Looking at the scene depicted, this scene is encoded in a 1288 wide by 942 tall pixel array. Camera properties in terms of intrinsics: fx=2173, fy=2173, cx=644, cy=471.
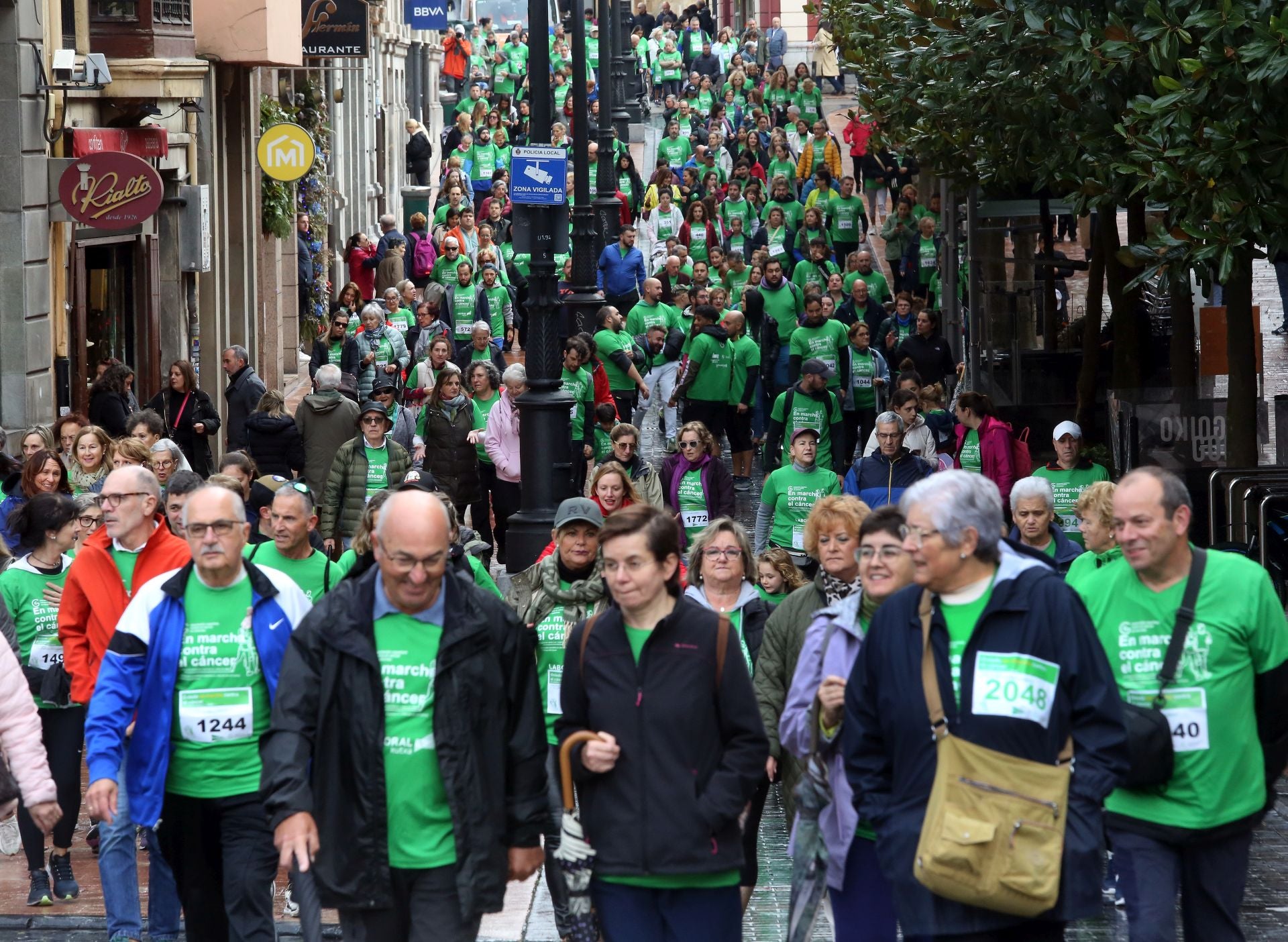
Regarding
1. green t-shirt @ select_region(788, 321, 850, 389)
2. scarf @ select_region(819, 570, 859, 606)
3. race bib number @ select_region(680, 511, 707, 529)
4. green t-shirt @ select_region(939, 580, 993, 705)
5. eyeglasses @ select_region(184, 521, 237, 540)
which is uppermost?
green t-shirt @ select_region(788, 321, 850, 389)

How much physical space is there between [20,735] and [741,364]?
14.0 m

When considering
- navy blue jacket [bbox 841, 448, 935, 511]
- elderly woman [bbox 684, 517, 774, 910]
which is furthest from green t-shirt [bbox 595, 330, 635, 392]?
elderly woman [bbox 684, 517, 774, 910]

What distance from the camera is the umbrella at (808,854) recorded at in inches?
263

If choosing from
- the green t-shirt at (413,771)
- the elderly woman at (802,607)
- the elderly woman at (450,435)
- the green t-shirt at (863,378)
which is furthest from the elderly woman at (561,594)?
the green t-shirt at (863,378)

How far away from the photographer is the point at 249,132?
2819 centimetres

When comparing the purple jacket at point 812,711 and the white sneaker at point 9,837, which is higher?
the purple jacket at point 812,711

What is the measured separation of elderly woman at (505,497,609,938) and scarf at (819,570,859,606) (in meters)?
0.81

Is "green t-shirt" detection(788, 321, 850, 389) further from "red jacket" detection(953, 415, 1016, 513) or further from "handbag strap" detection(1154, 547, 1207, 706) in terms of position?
"handbag strap" detection(1154, 547, 1207, 706)

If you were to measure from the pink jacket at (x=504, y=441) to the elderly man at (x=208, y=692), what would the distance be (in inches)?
359

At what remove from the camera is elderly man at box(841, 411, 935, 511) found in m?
13.1

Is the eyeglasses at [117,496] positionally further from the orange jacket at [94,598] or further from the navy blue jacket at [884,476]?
the navy blue jacket at [884,476]

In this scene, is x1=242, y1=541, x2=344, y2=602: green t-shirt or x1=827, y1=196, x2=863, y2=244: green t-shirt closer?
x1=242, y1=541, x2=344, y2=602: green t-shirt

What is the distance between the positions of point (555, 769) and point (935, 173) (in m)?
14.3

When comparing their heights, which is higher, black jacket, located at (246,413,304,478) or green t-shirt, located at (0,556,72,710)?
black jacket, located at (246,413,304,478)
